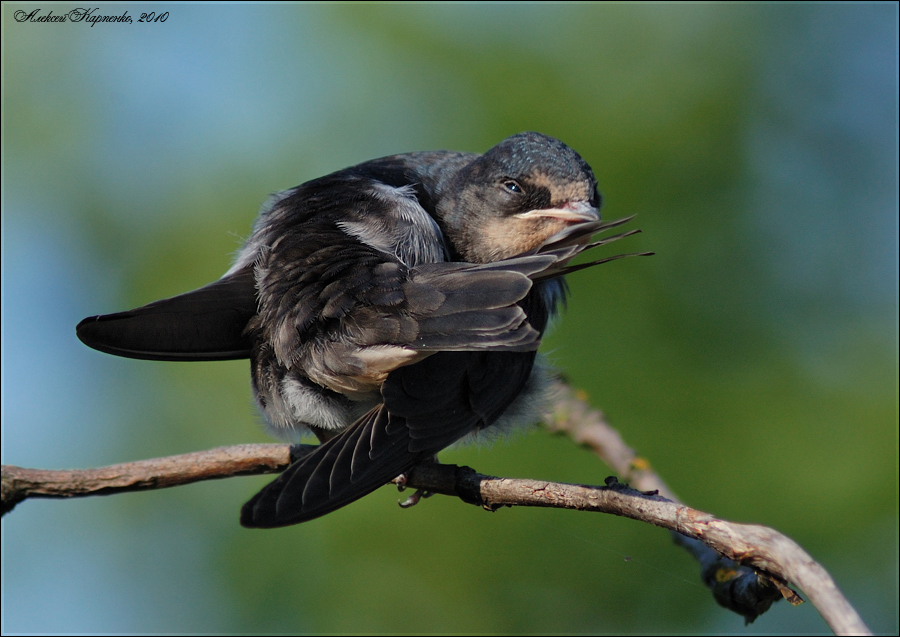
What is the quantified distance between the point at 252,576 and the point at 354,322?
119 inches

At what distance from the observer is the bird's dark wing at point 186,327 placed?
263cm

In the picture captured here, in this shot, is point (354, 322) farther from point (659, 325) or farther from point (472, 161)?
point (659, 325)

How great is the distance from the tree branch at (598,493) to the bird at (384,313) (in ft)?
0.74

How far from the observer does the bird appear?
2.21m

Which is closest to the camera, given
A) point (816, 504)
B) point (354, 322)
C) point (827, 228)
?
point (354, 322)

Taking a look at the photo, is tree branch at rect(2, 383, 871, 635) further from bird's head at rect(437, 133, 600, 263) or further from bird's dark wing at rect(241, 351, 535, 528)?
bird's head at rect(437, 133, 600, 263)

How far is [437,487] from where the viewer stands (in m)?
2.77

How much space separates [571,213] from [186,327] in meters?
1.50

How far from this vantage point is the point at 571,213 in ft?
9.80

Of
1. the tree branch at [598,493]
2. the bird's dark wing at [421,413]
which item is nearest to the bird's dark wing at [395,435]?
the bird's dark wing at [421,413]

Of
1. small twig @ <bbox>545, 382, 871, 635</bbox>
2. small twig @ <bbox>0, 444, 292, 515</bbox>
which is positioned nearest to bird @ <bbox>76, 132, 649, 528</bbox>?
small twig @ <bbox>0, 444, 292, 515</bbox>

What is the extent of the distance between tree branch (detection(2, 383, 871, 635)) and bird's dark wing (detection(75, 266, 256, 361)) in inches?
15.6

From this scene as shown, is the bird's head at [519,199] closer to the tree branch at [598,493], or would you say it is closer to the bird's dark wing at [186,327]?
the tree branch at [598,493]

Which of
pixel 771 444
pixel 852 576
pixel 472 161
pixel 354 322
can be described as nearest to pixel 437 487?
pixel 354 322
